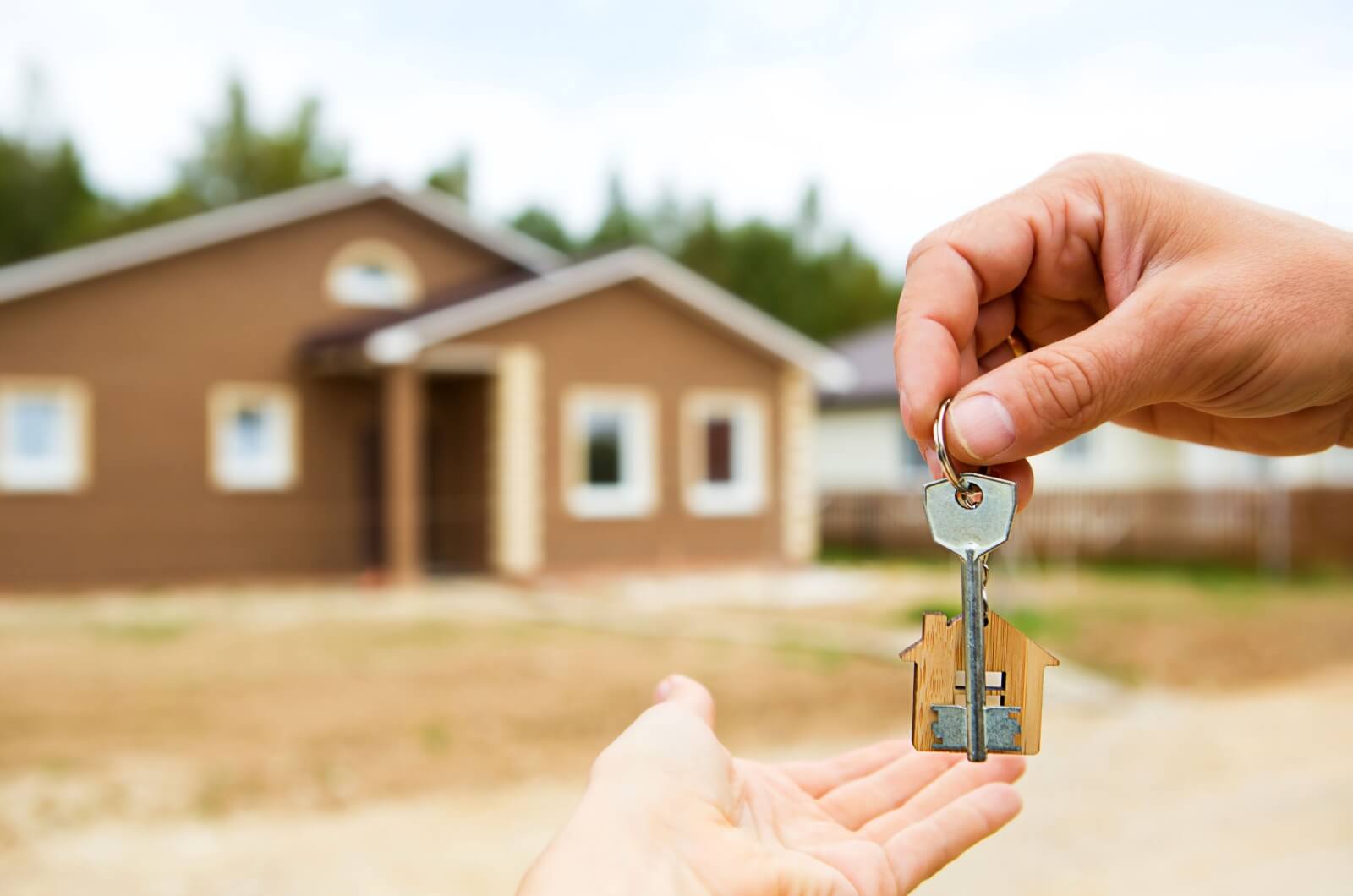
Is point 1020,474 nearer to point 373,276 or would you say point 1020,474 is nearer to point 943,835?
point 943,835

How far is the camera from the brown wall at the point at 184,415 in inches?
600

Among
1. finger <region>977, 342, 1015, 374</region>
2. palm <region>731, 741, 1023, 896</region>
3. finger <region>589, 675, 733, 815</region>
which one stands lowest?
palm <region>731, 741, 1023, 896</region>

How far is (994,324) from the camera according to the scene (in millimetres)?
1750

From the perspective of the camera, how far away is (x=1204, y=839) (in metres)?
5.32

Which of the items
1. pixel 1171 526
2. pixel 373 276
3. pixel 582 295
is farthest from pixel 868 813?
pixel 1171 526

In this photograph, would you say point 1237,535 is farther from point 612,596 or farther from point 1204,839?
point 1204,839

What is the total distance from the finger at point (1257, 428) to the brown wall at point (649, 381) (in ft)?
45.6

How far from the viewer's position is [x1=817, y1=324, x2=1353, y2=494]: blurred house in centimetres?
1989

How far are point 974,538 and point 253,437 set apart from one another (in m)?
16.4

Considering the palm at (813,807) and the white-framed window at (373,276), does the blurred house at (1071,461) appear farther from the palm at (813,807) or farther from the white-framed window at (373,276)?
the palm at (813,807)

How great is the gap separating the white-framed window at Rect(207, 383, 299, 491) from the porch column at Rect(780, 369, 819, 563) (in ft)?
22.4

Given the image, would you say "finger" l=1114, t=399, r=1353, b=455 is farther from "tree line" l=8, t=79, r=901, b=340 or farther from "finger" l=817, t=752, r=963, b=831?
"tree line" l=8, t=79, r=901, b=340

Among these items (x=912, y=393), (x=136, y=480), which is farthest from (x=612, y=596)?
(x=912, y=393)

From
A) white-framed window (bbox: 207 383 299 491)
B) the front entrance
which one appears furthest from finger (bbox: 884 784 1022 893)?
white-framed window (bbox: 207 383 299 491)
